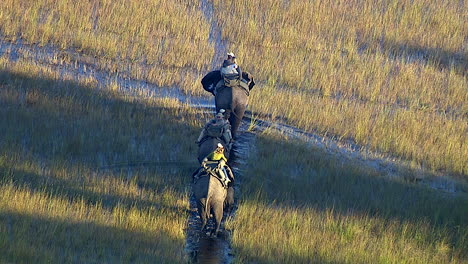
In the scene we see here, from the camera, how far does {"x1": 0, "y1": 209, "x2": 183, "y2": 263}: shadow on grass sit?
409 inches

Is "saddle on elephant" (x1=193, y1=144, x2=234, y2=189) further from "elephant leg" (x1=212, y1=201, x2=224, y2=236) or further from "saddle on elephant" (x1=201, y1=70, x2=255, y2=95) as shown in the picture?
"saddle on elephant" (x1=201, y1=70, x2=255, y2=95)

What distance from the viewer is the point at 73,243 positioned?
10.9m

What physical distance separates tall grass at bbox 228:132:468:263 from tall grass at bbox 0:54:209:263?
3.29ft

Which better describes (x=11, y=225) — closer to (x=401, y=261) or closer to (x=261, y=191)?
(x=261, y=191)

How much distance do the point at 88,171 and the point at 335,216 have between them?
3.50m

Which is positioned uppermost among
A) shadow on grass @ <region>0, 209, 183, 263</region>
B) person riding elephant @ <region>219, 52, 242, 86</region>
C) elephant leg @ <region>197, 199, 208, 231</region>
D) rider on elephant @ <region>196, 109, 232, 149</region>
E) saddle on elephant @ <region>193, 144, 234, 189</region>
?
person riding elephant @ <region>219, 52, 242, 86</region>

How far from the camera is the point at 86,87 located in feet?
56.6

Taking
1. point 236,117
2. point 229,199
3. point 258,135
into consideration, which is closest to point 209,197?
point 229,199

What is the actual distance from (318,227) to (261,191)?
1.25m

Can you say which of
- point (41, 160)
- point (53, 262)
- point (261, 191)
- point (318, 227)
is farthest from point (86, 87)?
point (53, 262)

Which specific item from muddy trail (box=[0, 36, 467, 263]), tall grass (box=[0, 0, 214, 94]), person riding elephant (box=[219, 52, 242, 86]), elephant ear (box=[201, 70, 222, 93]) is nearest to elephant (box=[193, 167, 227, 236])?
muddy trail (box=[0, 36, 467, 263])

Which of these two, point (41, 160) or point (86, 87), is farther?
point (86, 87)

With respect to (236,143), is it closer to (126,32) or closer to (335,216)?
(335,216)

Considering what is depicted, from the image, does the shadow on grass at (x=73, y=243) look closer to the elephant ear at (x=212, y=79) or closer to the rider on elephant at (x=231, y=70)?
the rider on elephant at (x=231, y=70)
